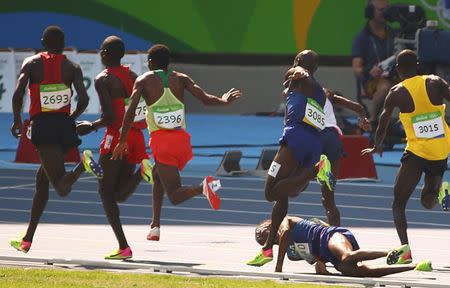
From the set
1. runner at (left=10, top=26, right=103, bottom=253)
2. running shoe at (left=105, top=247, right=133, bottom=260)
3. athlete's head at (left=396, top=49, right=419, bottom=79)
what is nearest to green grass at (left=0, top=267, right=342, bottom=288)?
running shoe at (left=105, top=247, right=133, bottom=260)

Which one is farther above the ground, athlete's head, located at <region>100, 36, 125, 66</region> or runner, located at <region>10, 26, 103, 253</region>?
athlete's head, located at <region>100, 36, 125, 66</region>

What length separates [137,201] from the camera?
21.0 m

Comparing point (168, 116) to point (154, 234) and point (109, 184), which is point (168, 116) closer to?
point (109, 184)

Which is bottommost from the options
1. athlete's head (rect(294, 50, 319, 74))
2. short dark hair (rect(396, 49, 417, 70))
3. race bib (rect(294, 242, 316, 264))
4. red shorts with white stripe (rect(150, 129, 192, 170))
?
race bib (rect(294, 242, 316, 264))

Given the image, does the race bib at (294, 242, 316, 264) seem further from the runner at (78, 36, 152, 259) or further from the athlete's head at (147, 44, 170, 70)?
the athlete's head at (147, 44, 170, 70)

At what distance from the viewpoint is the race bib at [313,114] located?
581 inches

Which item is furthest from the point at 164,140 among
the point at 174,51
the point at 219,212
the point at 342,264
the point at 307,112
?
the point at 174,51

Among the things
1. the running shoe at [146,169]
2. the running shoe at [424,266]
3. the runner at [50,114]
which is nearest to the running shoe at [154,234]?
the running shoe at [146,169]

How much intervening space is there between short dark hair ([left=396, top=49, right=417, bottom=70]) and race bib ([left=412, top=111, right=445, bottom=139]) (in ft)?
1.58

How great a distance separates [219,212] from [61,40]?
481 centimetres

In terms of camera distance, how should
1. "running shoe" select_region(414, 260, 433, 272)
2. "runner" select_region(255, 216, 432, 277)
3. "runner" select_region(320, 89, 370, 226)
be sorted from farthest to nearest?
"runner" select_region(320, 89, 370, 226) < "running shoe" select_region(414, 260, 433, 272) < "runner" select_region(255, 216, 432, 277)

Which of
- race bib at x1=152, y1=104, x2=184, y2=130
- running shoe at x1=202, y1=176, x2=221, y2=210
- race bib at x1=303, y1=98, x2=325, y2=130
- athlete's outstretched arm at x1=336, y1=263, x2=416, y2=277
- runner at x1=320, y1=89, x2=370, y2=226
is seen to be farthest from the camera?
runner at x1=320, y1=89, x2=370, y2=226

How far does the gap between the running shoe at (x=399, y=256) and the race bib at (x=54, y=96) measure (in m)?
3.69

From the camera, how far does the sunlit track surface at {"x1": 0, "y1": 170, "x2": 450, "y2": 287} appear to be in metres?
15.2
